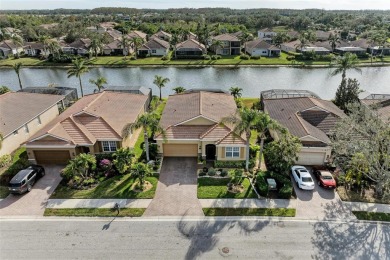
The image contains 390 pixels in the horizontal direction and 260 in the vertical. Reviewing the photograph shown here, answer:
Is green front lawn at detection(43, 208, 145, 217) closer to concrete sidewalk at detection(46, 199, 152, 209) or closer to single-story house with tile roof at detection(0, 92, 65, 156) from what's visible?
concrete sidewalk at detection(46, 199, 152, 209)

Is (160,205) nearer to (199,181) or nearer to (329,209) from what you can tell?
(199,181)

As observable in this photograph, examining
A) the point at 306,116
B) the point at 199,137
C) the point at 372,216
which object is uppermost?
the point at 306,116

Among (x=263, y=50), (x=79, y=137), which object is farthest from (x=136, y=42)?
(x=79, y=137)

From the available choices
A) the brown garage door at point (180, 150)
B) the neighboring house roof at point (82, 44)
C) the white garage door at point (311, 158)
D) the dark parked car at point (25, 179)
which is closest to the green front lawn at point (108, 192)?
the dark parked car at point (25, 179)

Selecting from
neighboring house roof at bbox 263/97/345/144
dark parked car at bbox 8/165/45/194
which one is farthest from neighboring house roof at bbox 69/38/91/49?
dark parked car at bbox 8/165/45/194

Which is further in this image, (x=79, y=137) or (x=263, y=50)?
(x=263, y=50)

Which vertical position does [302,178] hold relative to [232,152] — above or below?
below

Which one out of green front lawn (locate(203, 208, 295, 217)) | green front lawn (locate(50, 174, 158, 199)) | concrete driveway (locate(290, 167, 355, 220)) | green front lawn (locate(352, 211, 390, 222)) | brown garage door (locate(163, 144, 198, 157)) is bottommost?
green front lawn (locate(352, 211, 390, 222))

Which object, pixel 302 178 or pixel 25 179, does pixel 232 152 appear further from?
pixel 25 179
